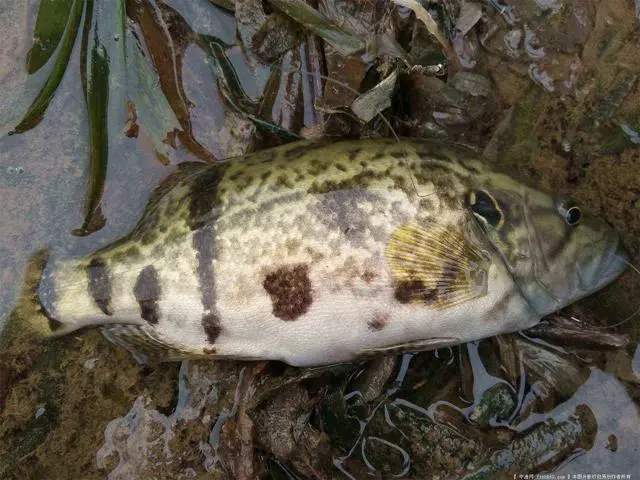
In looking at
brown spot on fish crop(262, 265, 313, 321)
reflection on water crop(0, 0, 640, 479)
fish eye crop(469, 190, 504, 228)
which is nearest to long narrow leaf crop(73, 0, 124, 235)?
reflection on water crop(0, 0, 640, 479)

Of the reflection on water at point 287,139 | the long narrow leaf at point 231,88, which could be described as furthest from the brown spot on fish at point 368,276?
the long narrow leaf at point 231,88

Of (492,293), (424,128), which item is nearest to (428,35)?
(424,128)

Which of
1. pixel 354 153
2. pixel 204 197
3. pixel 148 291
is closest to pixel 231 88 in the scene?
pixel 204 197

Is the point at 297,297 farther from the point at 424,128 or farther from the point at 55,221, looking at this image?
the point at 55,221

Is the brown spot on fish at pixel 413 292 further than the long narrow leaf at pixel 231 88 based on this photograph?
No

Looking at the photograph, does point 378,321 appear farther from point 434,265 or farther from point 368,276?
point 434,265

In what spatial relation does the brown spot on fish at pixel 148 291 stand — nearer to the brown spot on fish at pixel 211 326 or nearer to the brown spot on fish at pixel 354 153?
the brown spot on fish at pixel 211 326

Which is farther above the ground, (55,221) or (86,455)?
(55,221)
